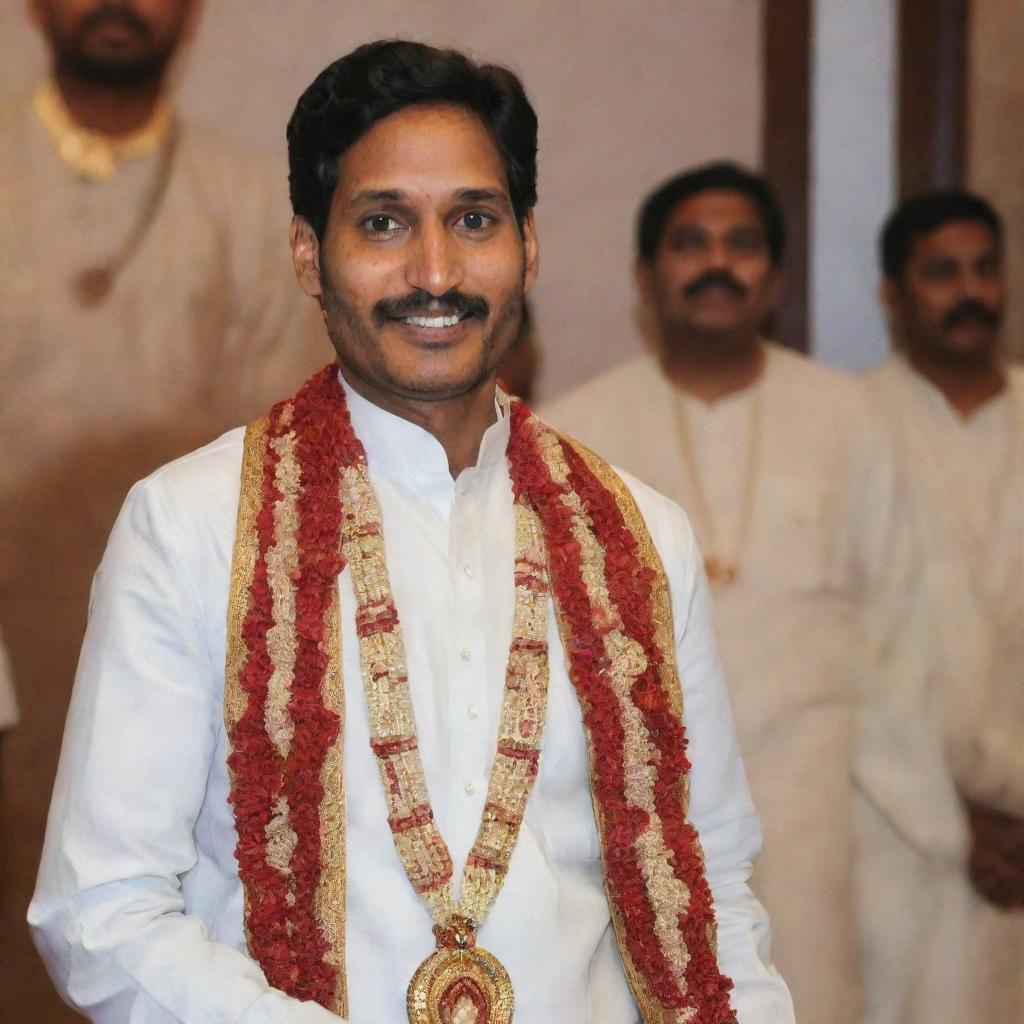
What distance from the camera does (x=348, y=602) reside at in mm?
2113

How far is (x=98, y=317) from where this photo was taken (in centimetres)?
402

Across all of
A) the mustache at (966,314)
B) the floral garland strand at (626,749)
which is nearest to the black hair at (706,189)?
the mustache at (966,314)

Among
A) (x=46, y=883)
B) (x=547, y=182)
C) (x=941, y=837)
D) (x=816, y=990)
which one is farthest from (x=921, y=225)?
(x=46, y=883)

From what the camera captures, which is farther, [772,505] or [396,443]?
[772,505]

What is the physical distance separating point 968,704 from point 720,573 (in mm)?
703

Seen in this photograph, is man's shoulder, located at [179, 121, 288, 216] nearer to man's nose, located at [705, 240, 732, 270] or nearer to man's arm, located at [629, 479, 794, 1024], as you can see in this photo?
man's nose, located at [705, 240, 732, 270]

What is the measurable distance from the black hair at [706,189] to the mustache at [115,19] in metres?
1.30

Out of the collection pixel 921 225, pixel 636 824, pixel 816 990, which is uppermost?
pixel 921 225

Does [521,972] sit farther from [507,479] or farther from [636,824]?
[507,479]

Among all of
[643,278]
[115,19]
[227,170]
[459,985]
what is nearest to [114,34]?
[115,19]

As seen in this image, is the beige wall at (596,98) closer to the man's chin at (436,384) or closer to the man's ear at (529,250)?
the man's ear at (529,250)

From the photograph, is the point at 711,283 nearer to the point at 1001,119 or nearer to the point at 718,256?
the point at 718,256

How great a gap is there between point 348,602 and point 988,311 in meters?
2.83

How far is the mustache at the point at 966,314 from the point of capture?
446 cm
